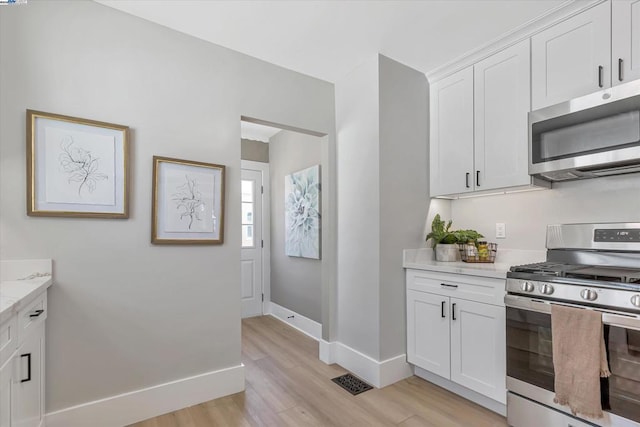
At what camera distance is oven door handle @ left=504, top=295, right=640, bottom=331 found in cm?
148

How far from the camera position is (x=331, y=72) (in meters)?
2.87

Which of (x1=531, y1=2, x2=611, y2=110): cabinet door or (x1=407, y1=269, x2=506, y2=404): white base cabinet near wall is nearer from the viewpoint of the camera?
(x1=531, y1=2, x2=611, y2=110): cabinet door

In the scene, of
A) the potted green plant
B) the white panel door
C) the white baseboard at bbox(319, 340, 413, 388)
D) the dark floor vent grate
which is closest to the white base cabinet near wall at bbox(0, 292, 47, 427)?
the dark floor vent grate

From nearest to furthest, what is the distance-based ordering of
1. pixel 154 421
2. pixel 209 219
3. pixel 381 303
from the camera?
pixel 154 421, pixel 209 219, pixel 381 303

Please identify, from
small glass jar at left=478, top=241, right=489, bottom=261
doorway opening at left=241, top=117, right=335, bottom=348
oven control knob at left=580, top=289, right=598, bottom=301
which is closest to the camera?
oven control knob at left=580, top=289, right=598, bottom=301

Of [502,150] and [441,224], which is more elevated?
[502,150]

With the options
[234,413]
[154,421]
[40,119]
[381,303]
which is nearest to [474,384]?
[381,303]

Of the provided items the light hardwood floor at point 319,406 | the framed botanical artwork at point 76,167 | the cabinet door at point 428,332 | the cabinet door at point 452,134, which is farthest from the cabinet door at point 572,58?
the framed botanical artwork at point 76,167

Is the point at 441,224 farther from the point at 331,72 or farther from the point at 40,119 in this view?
the point at 40,119

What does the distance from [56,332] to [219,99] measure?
1.77m

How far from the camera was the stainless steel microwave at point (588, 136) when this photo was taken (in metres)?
1.79

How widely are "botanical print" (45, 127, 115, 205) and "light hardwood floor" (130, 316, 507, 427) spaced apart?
1428 millimetres

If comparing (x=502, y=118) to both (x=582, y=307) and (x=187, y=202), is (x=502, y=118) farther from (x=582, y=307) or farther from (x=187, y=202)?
(x=187, y=202)

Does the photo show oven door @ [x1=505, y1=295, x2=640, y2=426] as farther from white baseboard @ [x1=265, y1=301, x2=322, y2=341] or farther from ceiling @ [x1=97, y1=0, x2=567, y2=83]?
white baseboard @ [x1=265, y1=301, x2=322, y2=341]
